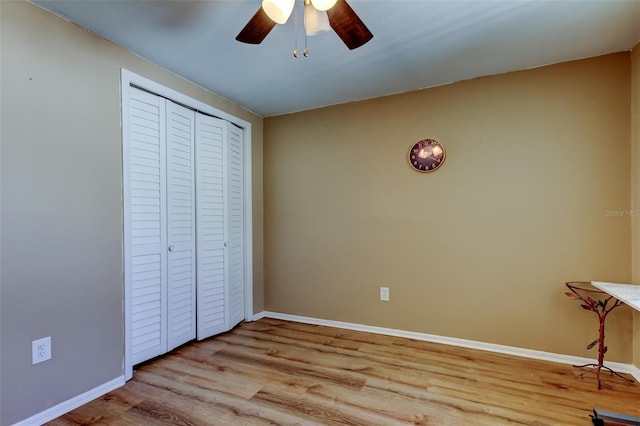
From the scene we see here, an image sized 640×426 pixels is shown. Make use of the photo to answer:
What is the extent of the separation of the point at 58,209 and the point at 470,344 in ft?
10.1

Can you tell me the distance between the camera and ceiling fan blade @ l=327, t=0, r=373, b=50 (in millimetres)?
1346

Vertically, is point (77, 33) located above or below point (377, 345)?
above

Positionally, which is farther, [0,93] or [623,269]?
[623,269]

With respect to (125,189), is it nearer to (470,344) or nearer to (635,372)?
(470,344)

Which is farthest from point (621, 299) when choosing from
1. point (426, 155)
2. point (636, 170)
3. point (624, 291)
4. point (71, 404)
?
point (71, 404)

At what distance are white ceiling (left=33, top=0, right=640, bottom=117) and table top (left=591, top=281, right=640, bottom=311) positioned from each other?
1595 millimetres

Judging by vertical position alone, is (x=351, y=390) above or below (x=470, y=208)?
below

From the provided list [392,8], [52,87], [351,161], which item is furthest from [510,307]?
[52,87]

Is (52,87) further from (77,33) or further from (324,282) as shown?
(324,282)

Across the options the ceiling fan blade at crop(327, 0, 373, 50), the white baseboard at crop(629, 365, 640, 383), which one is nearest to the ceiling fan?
the ceiling fan blade at crop(327, 0, 373, 50)

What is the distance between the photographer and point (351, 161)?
297 cm

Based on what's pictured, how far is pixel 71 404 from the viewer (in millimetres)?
1724

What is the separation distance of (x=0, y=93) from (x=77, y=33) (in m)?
0.59

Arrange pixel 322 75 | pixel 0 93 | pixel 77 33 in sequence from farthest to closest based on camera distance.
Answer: pixel 322 75
pixel 77 33
pixel 0 93
